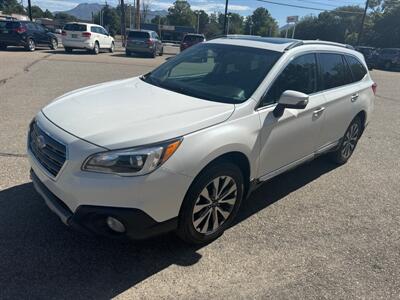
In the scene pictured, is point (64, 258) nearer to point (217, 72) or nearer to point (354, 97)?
point (217, 72)

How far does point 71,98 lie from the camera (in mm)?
3795

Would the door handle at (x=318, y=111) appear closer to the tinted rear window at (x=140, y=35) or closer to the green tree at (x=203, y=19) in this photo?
the tinted rear window at (x=140, y=35)

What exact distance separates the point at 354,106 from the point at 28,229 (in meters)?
4.38

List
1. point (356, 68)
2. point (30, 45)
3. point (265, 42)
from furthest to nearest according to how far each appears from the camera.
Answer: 1. point (30, 45)
2. point (356, 68)
3. point (265, 42)

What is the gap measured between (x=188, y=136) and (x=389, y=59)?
35.2 metres

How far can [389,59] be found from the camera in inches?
1303

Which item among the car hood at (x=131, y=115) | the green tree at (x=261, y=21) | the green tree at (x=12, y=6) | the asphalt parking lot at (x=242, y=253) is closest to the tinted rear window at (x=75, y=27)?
the asphalt parking lot at (x=242, y=253)

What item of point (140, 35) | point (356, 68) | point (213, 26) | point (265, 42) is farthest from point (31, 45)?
point (213, 26)

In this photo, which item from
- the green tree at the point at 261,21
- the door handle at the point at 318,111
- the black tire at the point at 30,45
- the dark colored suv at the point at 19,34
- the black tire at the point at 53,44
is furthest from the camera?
the green tree at the point at 261,21

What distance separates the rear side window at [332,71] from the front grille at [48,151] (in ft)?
10.7

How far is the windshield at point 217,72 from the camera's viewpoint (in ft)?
12.5

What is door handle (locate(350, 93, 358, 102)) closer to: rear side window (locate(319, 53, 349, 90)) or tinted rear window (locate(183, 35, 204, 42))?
rear side window (locate(319, 53, 349, 90))

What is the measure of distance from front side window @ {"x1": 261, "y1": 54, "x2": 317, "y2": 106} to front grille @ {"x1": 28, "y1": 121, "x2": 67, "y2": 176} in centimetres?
190

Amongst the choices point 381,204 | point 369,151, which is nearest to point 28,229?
point 381,204
